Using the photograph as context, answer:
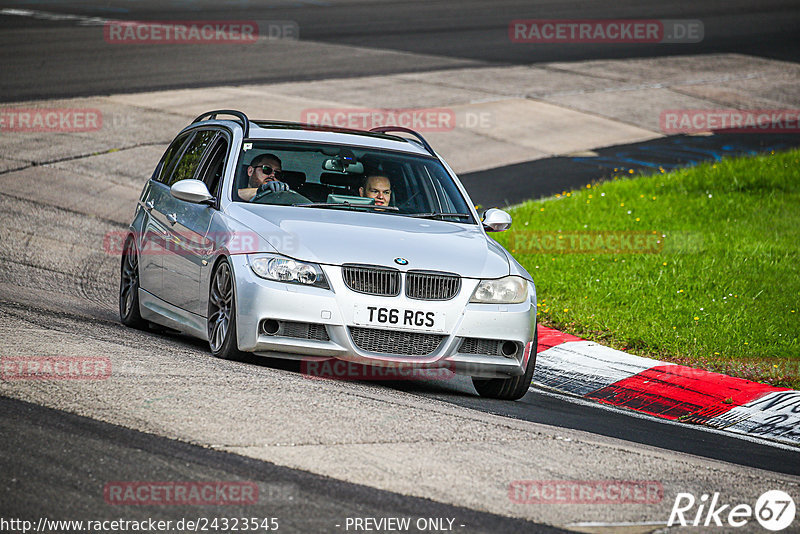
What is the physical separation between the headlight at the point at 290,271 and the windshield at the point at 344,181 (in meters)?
0.95

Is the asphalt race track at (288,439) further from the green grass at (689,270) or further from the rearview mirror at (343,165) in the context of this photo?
the green grass at (689,270)

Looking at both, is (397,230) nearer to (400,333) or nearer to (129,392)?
(400,333)

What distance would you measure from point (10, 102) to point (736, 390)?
14876 mm

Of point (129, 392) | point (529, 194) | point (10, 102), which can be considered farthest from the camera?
point (10, 102)

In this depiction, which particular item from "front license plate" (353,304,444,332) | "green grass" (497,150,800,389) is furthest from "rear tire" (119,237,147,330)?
"green grass" (497,150,800,389)

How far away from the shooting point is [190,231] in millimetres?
8461

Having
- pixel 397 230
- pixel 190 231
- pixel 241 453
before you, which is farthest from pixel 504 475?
pixel 190 231
